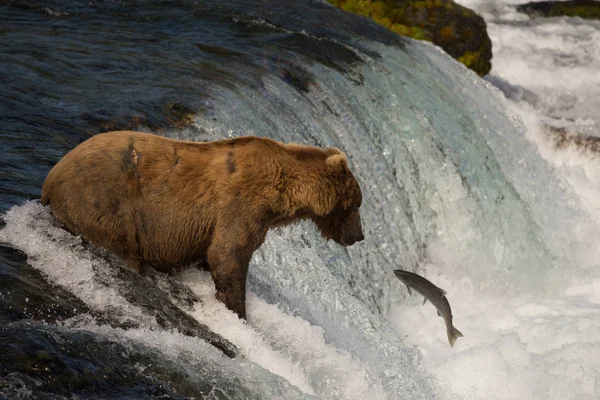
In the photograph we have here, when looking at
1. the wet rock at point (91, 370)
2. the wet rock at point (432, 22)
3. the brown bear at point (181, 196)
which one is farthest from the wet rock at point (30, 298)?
the wet rock at point (432, 22)

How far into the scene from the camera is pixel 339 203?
18.4ft

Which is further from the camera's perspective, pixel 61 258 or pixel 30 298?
pixel 61 258

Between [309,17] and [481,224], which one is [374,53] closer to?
[309,17]

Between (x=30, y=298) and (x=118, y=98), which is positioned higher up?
(x=30, y=298)

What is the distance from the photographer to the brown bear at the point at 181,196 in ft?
16.5

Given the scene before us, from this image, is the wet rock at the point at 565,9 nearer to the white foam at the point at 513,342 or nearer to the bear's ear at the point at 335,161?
the white foam at the point at 513,342

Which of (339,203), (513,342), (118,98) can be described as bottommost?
(513,342)

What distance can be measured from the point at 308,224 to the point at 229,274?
2.47 metres

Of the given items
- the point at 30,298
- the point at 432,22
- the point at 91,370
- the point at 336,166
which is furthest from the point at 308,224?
the point at 432,22

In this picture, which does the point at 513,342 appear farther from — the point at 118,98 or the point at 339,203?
the point at 118,98

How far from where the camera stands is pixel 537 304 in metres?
9.26

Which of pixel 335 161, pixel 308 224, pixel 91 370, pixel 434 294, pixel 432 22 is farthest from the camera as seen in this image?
pixel 432 22

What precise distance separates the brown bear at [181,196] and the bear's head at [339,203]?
0.03m

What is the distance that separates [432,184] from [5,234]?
5.48 metres
